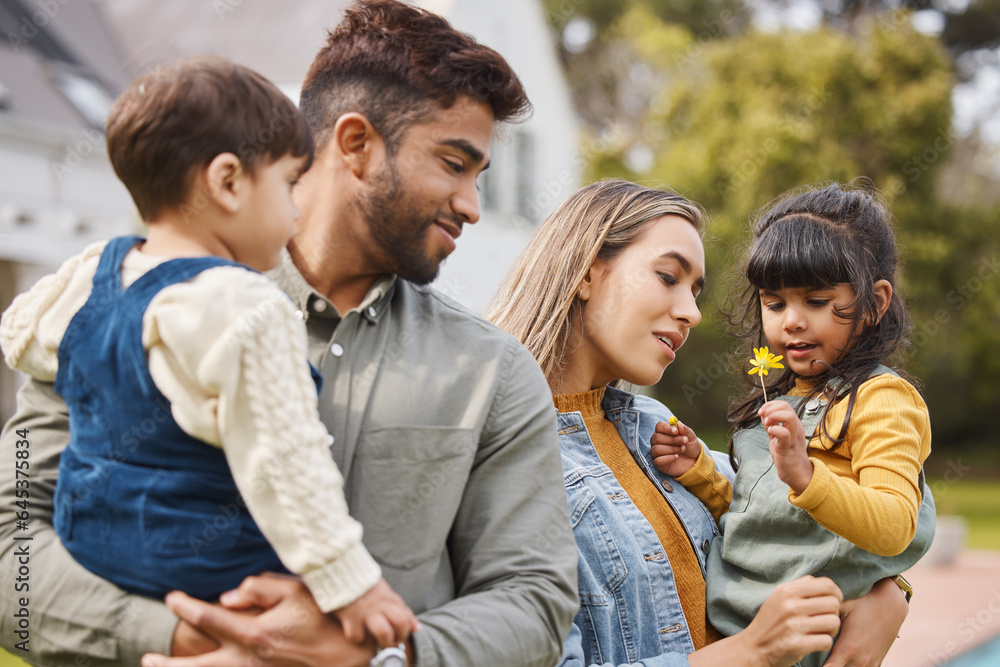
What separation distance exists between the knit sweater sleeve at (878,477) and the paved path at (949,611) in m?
6.07

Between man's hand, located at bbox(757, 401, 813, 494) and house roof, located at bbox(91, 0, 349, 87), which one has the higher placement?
house roof, located at bbox(91, 0, 349, 87)

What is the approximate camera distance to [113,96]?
1356 centimetres

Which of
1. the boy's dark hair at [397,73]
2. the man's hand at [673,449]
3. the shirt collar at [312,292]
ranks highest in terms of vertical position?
the boy's dark hair at [397,73]

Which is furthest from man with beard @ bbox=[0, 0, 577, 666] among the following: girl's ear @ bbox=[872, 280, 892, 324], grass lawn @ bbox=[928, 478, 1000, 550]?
grass lawn @ bbox=[928, 478, 1000, 550]

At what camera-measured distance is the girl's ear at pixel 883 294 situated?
281 centimetres

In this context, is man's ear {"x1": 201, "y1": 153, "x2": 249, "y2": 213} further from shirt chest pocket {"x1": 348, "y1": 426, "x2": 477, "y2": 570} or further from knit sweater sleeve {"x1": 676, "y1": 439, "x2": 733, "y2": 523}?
knit sweater sleeve {"x1": 676, "y1": 439, "x2": 733, "y2": 523}

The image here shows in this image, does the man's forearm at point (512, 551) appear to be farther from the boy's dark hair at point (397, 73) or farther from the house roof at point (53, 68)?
the house roof at point (53, 68)

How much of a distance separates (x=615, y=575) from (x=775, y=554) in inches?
19.2

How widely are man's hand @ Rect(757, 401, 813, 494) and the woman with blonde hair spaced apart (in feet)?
0.86

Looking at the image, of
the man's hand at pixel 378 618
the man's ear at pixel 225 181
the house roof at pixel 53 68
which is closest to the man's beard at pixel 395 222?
the man's ear at pixel 225 181

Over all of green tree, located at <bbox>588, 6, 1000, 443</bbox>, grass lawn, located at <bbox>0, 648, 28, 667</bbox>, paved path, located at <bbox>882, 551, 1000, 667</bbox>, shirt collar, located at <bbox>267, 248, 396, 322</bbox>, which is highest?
green tree, located at <bbox>588, 6, 1000, 443</bbox>

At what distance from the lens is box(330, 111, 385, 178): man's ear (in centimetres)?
201

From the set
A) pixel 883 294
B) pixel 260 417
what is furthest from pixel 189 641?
pixel 883 294

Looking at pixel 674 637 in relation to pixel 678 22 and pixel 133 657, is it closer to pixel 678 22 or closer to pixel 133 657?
pixel 133 657
